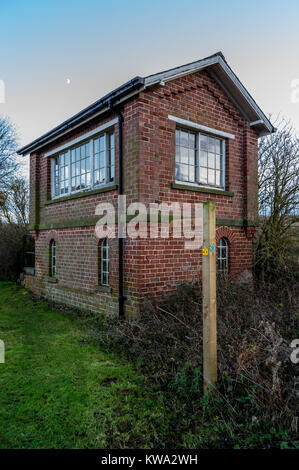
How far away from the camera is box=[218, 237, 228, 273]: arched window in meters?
8.69

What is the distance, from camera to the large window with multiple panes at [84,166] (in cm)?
816

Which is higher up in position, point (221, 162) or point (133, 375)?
point (221, 162)

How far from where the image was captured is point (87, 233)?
865 cm

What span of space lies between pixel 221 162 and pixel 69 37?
5624 millimetres

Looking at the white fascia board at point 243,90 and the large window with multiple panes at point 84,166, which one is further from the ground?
the white fascia board at point 243,90

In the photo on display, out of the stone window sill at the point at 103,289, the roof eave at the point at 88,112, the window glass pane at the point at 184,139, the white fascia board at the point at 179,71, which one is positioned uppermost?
the white fascia board at the point at 179,71

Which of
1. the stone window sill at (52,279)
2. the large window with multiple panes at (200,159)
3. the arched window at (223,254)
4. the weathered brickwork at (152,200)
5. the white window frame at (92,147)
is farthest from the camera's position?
the stone window sill at (52,279)

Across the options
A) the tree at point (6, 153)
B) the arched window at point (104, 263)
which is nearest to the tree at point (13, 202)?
the tree at point (6, 153)

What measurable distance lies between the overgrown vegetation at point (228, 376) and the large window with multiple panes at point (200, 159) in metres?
3.65

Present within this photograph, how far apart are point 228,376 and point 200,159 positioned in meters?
6.04

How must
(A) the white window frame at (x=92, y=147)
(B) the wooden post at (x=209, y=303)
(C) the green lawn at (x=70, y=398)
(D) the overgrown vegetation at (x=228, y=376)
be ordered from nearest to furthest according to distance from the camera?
(D) the overgrown vegetation at (x=228, y=376) < (C) the green lawn at (x=70, y=398) < (B) the wooden post at (x=209, y=303) < (A) the white window frame at (x=92, y=147)

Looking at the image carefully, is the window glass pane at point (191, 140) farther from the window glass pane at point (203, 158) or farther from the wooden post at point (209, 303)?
the wooden post at point (209, 303)

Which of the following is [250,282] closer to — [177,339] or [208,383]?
[177,339]

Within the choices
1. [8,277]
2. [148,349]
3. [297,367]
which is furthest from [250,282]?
[8,277]
